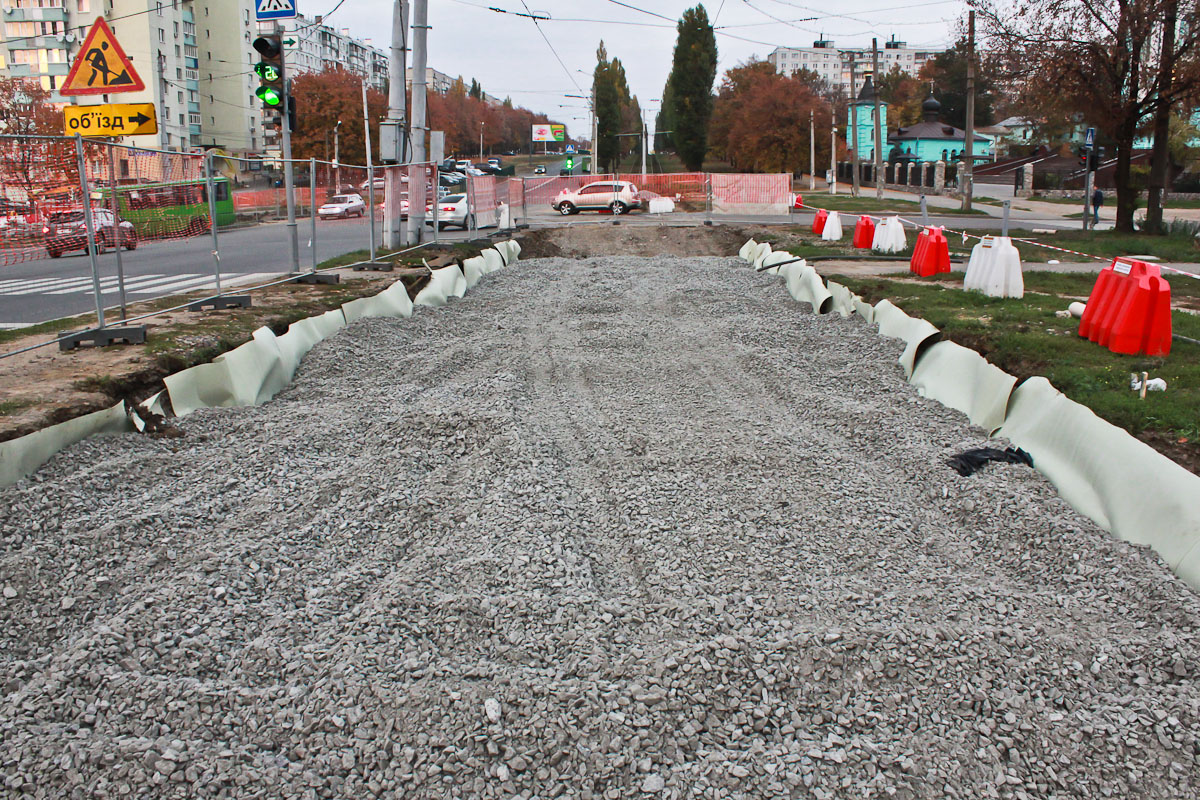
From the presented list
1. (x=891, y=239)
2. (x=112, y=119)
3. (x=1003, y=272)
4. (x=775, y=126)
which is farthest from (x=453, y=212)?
(x=775, y=126)

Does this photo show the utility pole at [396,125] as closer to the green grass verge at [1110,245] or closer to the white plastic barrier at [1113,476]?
the green grass verge at [1110,245]

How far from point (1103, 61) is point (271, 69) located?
1915 centimetres

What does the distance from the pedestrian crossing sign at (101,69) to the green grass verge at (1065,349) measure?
31.2 feet

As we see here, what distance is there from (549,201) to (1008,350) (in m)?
41.8

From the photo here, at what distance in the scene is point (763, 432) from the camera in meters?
7.08

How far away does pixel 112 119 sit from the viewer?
11.8 m

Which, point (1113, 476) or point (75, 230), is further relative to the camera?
point (75, 230)

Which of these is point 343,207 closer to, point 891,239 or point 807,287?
point 891,239

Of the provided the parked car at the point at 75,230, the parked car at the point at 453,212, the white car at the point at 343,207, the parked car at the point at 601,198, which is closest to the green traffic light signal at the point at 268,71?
the parked car at the point at 75,230

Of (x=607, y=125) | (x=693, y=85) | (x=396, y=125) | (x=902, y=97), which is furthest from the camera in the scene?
(x=607, y=125)

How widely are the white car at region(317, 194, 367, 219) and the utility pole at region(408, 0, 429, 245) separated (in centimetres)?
166

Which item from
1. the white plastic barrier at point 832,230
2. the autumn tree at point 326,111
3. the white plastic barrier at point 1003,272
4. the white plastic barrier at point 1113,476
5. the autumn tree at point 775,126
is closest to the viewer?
the white plastic barrier at point 1113,476

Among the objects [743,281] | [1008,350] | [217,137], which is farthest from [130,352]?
[217,137]

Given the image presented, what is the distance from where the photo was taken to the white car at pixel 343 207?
21.2m
